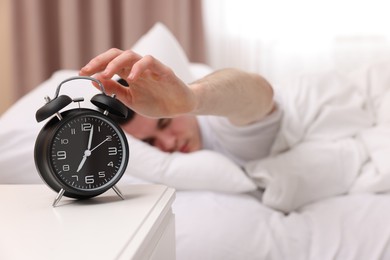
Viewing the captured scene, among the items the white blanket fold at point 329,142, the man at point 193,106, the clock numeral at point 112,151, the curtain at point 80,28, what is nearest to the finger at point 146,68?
Result: the man at point 193,106

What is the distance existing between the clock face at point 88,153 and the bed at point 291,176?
353 millimetres

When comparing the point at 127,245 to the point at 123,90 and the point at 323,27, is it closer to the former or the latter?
the point at 123,90

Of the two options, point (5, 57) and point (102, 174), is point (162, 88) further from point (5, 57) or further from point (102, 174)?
point (5, 57)

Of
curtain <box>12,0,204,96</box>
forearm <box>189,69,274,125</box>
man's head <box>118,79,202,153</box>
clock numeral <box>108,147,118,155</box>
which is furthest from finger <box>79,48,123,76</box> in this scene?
curtain <box>12,0,204,96</box>

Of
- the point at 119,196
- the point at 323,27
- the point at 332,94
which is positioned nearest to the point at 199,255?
the point at 119,196

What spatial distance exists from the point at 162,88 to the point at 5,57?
5.62 ft

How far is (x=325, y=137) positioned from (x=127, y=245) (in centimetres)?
110

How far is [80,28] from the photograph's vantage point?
253cm

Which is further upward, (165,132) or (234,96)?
(234,96)

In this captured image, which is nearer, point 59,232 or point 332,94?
point 59,232

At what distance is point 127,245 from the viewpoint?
69 centimetres

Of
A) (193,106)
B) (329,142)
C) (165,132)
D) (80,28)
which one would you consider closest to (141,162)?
(165,132)

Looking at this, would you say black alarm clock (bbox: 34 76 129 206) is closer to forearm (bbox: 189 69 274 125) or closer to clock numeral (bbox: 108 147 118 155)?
clock numeral (bbox: 108 147 118 155)

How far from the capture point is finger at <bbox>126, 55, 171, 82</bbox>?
2.82 feet
